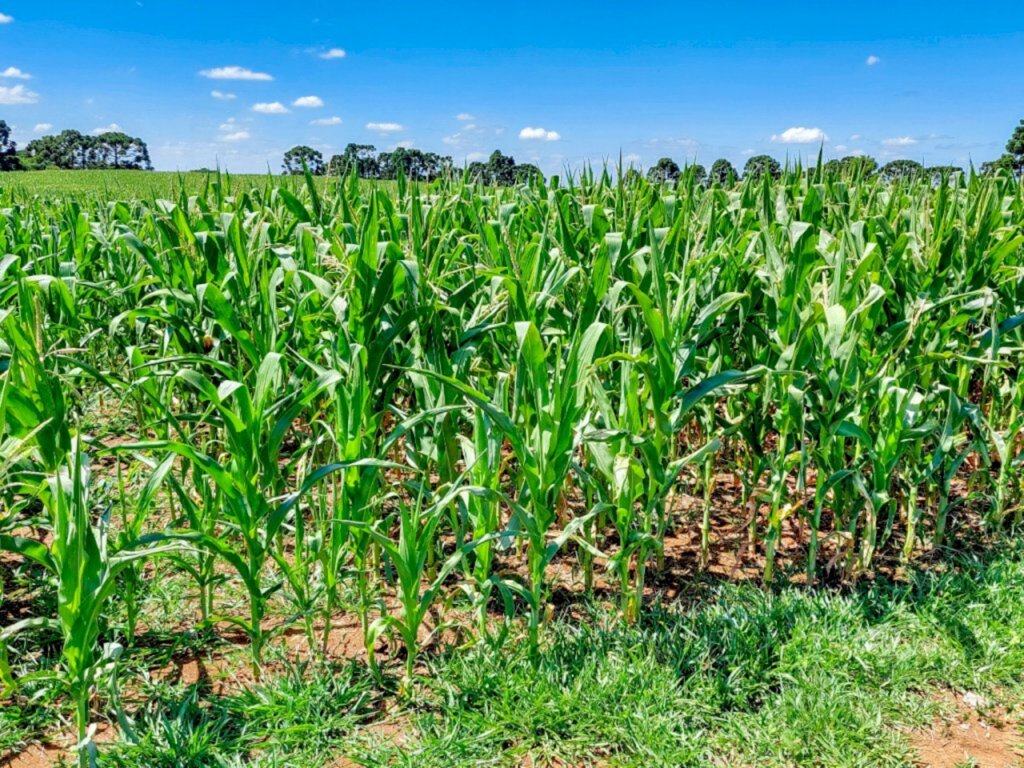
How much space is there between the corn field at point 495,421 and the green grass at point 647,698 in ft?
0.39

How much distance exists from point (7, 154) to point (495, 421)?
9365 cm

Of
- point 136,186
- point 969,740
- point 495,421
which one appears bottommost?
point 969,740

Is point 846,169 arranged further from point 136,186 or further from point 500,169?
point 136,186

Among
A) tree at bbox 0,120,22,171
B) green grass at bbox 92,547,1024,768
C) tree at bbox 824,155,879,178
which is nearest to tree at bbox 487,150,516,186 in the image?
tree at bbox 824,155,879,178

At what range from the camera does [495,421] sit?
195cm

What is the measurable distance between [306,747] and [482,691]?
458mm

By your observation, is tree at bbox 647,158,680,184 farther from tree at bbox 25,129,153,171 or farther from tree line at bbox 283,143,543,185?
tree at bbox 25,129,153,171

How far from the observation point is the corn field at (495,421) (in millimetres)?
1956

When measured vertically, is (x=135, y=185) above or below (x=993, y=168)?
above

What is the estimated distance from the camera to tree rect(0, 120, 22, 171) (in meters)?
72.6

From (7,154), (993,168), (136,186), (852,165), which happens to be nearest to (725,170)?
(852,165)

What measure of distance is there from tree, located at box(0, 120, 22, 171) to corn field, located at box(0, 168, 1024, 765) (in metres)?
83.5

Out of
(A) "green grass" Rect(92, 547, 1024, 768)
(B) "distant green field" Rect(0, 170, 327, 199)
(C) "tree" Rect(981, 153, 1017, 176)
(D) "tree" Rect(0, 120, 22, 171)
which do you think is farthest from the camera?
(D) "tree" Rect(0, 120, 22, 171)

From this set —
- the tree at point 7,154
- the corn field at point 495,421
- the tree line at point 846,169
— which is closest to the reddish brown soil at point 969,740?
the corn field at point 495,421
